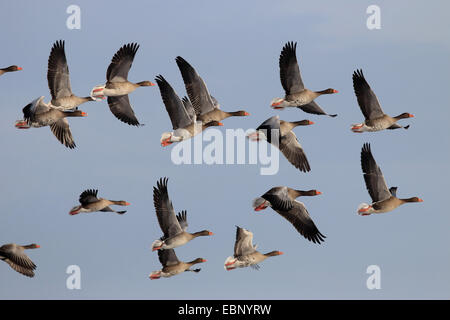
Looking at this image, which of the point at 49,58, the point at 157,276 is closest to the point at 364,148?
the point at 157,276

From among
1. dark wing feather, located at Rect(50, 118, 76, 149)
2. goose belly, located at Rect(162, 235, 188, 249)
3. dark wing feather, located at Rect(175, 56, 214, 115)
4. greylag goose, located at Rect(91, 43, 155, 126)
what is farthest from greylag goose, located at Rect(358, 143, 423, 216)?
dark wing feather, located at Rect(50, 118, 76, 149)

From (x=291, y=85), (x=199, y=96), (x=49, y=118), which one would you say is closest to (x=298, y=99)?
(x=291, y=85)

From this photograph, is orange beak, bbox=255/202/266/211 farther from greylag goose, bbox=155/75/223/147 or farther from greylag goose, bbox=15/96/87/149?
greylag goose, bbox=15/96/87/149

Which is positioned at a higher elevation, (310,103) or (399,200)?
(310,103)

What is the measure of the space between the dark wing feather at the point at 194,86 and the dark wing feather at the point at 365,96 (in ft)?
11.4

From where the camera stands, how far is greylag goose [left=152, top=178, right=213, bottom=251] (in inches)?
990

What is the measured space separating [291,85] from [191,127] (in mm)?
2601

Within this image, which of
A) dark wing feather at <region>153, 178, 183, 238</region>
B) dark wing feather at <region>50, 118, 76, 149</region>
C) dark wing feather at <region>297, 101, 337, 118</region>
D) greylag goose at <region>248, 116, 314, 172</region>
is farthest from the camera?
dark wing feather at <region>297, 101, 337, 118</region>

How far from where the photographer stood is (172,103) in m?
25.7

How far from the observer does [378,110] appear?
88.9 feet

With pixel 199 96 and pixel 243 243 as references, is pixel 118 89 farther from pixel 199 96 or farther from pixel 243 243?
pixel 243 243

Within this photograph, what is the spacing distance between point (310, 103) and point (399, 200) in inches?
141

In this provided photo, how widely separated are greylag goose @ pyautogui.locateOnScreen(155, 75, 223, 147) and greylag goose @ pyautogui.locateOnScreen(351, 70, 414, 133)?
3.68 m

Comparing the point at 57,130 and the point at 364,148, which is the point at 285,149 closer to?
the point at 364,148
